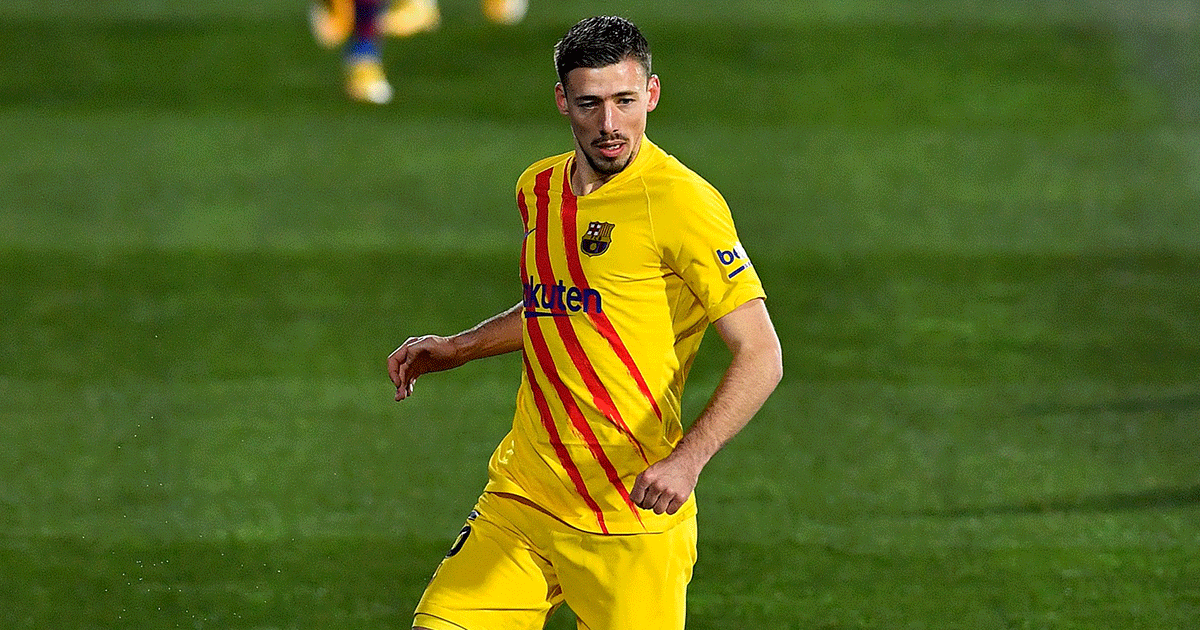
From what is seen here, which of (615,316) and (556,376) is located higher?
(615,316)

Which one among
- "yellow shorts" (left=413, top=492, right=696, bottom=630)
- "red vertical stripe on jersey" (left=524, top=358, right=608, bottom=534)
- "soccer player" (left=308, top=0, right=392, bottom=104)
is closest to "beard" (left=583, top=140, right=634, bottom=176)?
"red vertical stripe on jersey" (left=524, top=358, right=608, bottom=534)

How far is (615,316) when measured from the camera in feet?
14.2

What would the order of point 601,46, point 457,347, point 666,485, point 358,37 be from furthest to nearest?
1. point 358,37
2. point 457,347
3. point 601,46
4. point 666,485

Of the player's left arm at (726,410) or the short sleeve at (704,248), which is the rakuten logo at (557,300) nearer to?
the short sleeve at (704,248)

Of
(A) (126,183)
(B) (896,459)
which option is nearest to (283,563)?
(B) (896,459)

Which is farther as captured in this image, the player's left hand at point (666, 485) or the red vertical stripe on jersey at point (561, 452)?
the red vertical stripe on jersey at point (561, 452)

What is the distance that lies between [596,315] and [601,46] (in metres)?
0.67

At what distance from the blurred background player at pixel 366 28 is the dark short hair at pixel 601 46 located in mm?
10924

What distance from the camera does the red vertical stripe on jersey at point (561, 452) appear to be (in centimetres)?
441

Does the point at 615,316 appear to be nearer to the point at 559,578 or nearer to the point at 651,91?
the point at 651,91

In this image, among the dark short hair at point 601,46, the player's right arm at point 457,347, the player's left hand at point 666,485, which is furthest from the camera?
the player's right arm at point 457,347

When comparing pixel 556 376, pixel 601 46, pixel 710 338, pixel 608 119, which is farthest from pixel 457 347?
pixel 710 338

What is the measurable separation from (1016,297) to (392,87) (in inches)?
280

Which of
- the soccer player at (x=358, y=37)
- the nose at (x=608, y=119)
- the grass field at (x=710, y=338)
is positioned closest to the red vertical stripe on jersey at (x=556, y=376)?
the nose at (x=608, y=119)
